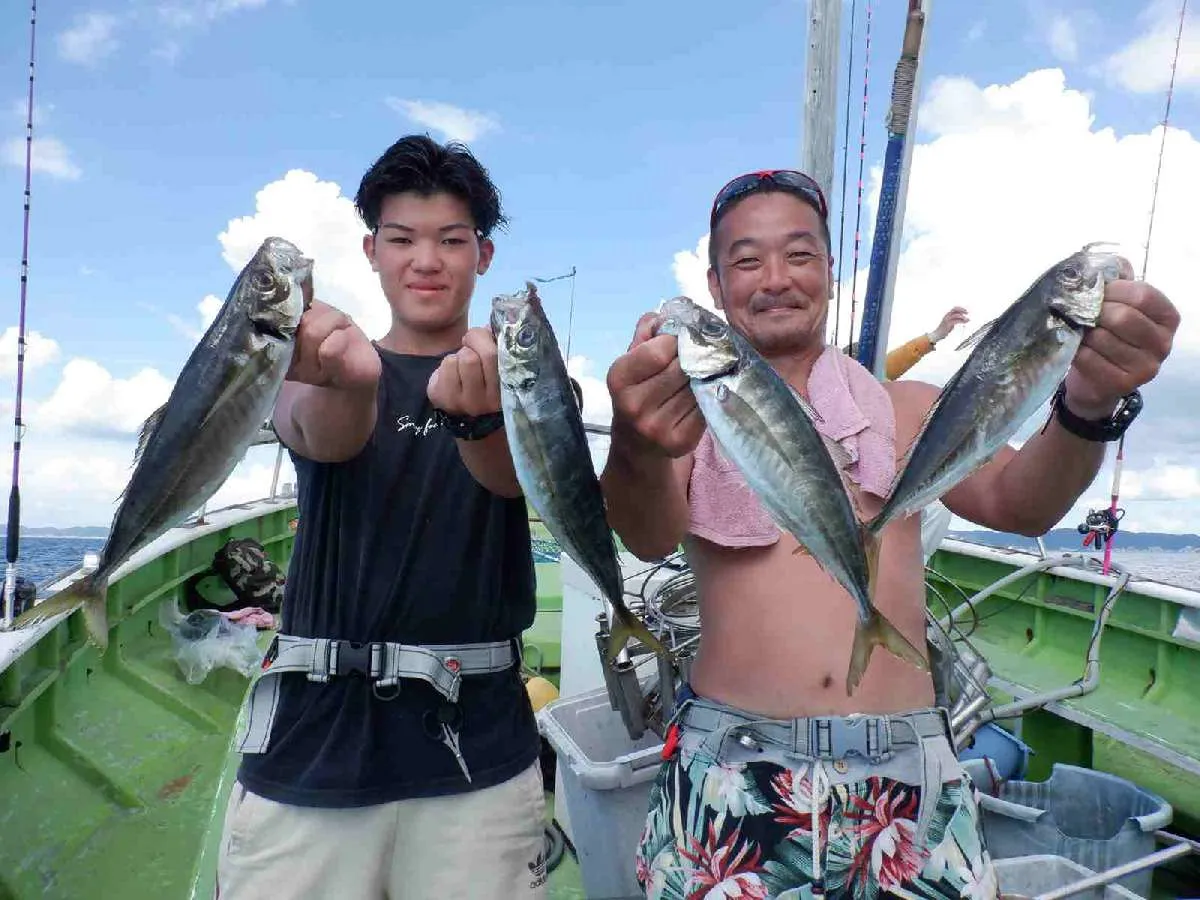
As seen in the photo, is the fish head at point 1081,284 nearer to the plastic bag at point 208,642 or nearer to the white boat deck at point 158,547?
the white boat deck at point 158,547

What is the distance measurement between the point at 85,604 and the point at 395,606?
810 millimetres

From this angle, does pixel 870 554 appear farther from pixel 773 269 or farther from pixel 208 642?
pixel 208 642

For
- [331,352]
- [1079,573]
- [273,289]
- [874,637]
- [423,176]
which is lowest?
[1079,573]

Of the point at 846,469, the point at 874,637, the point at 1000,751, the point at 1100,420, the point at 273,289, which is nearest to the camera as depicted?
the point at 273,289

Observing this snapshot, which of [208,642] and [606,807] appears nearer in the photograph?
[606,807]

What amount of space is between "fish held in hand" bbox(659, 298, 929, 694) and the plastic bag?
5.40 meters

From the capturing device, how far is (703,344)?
200cm

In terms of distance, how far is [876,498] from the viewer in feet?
8.38

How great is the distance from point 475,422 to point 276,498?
906 cm

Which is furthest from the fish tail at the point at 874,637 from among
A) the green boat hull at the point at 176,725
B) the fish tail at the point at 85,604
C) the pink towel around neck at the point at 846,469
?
the green boat hull at the point at 176,725

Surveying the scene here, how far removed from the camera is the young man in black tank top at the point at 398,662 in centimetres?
228

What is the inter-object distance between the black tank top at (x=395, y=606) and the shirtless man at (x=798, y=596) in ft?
1.56

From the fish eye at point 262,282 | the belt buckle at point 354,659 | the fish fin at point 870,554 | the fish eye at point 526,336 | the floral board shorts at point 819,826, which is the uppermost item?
the fish eye at point 262,282

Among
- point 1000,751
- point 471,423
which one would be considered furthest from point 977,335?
point 1000,751
